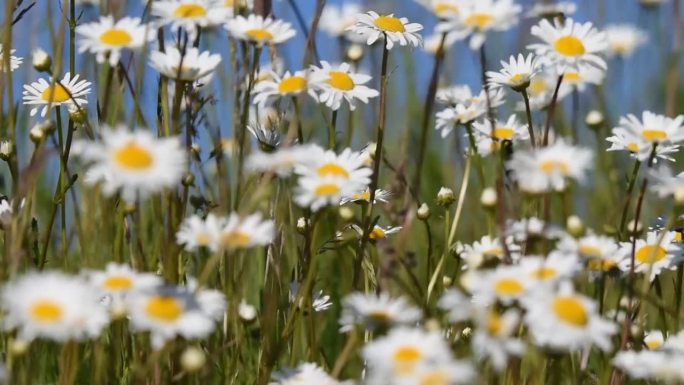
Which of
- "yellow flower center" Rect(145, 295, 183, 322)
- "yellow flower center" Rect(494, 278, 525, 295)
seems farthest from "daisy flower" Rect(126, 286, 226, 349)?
"yellow flower center" Rect(494, 278, 525, 295)

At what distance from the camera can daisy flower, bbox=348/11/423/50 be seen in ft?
4.37

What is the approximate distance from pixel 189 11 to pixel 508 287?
Result: 17.1 inches

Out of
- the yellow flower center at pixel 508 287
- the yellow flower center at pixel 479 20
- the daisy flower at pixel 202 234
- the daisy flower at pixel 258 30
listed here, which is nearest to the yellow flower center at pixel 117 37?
the daisy flower at pixel 258 30

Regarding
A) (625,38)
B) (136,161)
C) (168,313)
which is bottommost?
(625,38)

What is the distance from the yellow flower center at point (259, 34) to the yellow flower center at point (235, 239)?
29cm

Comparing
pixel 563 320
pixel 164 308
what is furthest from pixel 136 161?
pixel 563 320

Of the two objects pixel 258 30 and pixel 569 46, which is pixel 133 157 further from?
pixel 569 46

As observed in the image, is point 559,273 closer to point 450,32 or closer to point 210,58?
point 450,32

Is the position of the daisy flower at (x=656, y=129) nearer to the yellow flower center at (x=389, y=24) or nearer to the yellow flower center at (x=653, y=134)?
the yellow flower center at (x=653, y=134)

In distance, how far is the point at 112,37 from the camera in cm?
103

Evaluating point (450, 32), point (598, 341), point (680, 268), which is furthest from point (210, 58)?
point (680, 268)

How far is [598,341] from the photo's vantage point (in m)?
0.79

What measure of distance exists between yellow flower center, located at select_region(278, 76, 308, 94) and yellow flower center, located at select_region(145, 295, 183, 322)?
40cm

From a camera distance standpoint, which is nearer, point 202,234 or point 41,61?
point 202,234
